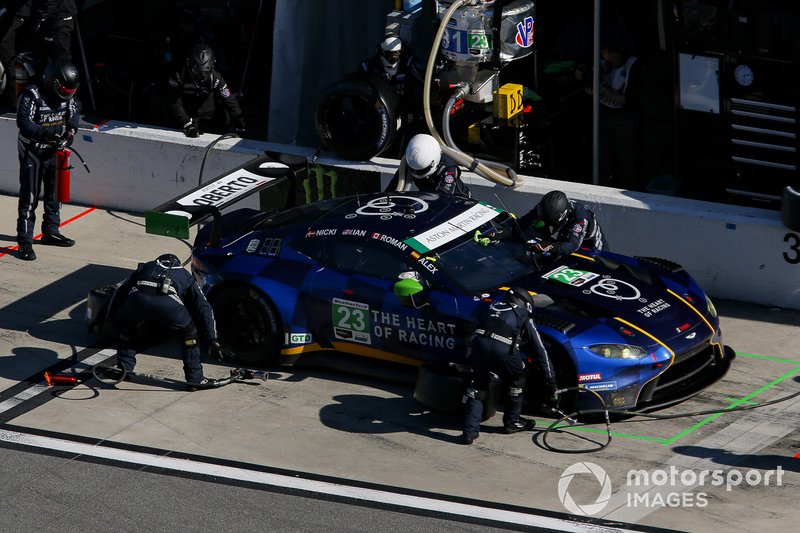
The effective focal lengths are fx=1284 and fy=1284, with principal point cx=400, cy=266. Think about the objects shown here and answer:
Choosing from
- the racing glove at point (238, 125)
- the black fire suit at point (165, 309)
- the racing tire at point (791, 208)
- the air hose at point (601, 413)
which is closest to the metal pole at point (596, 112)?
the racing tire at point (791, 208)

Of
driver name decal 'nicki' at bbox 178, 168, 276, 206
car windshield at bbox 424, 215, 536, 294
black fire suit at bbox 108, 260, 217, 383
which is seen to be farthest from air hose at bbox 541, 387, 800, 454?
driver name decal 'nicki' at bbox 178, 168, 276, 206

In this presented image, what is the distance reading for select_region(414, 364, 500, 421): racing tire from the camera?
31.4 ft

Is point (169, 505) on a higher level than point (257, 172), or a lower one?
lower

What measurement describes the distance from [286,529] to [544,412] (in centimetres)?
246

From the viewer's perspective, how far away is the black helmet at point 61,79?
42.8 ft

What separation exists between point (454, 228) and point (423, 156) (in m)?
1.71

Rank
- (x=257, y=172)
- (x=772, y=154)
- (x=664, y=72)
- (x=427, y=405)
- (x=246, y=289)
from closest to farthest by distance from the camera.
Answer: (x=427, y=405) → (x=246, y=289) → (x=257, y=172) → (x=772, y=154) → (x=664, y=72)

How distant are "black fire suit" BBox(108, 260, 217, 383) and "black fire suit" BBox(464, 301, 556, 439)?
7.53 feet

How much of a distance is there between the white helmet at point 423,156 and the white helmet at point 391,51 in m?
1.93

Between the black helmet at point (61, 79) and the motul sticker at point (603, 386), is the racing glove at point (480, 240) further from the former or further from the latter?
the black helmet at point (61, 79)

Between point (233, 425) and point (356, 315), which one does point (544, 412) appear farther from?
point (233, 425)

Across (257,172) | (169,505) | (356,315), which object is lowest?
(169,505)

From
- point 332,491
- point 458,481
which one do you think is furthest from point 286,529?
point 458,481

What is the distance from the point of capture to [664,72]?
14.2 m
